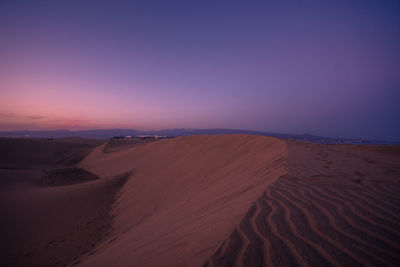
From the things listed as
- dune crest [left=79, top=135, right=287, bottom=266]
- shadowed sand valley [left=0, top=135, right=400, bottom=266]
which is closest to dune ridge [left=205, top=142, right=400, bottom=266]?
shadowed sand valley [left=0, top=135, right=400, bottom=266]

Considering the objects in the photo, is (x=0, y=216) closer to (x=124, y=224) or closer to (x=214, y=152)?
(x=124, y=224)

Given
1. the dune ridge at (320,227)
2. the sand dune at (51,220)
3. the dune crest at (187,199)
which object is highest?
the dune ridge at (320,227)

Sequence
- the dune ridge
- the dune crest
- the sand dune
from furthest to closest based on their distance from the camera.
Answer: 1. the sand dune
2. the dune crest
3. the dune ridge

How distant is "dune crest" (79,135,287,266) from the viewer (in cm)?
189

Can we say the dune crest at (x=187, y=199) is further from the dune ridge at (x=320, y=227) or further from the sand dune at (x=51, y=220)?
the sand dune at (x=51, y=220)

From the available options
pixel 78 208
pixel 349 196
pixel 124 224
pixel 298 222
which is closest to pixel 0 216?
pixel 78 208

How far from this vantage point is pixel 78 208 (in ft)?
20.6

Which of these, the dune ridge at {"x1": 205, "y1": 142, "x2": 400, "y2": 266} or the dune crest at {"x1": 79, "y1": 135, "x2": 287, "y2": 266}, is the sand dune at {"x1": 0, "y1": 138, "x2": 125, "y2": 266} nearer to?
the dune crest at {"x1": 79, "y1": 135, "x2": 287, "y2": 266}

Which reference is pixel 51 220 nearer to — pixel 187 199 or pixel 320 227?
pixel 187 199

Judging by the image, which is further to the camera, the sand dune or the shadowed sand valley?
the sand dune

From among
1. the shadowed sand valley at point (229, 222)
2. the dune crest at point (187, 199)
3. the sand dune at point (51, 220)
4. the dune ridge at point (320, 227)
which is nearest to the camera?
the dune ridge at point (320, 227)

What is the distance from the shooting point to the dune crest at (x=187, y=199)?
1.89m

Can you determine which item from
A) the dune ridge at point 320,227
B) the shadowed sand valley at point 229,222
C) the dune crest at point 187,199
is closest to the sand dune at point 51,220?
the shadowed sand valley at point 229,222

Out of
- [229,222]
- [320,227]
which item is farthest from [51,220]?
[320,227]
